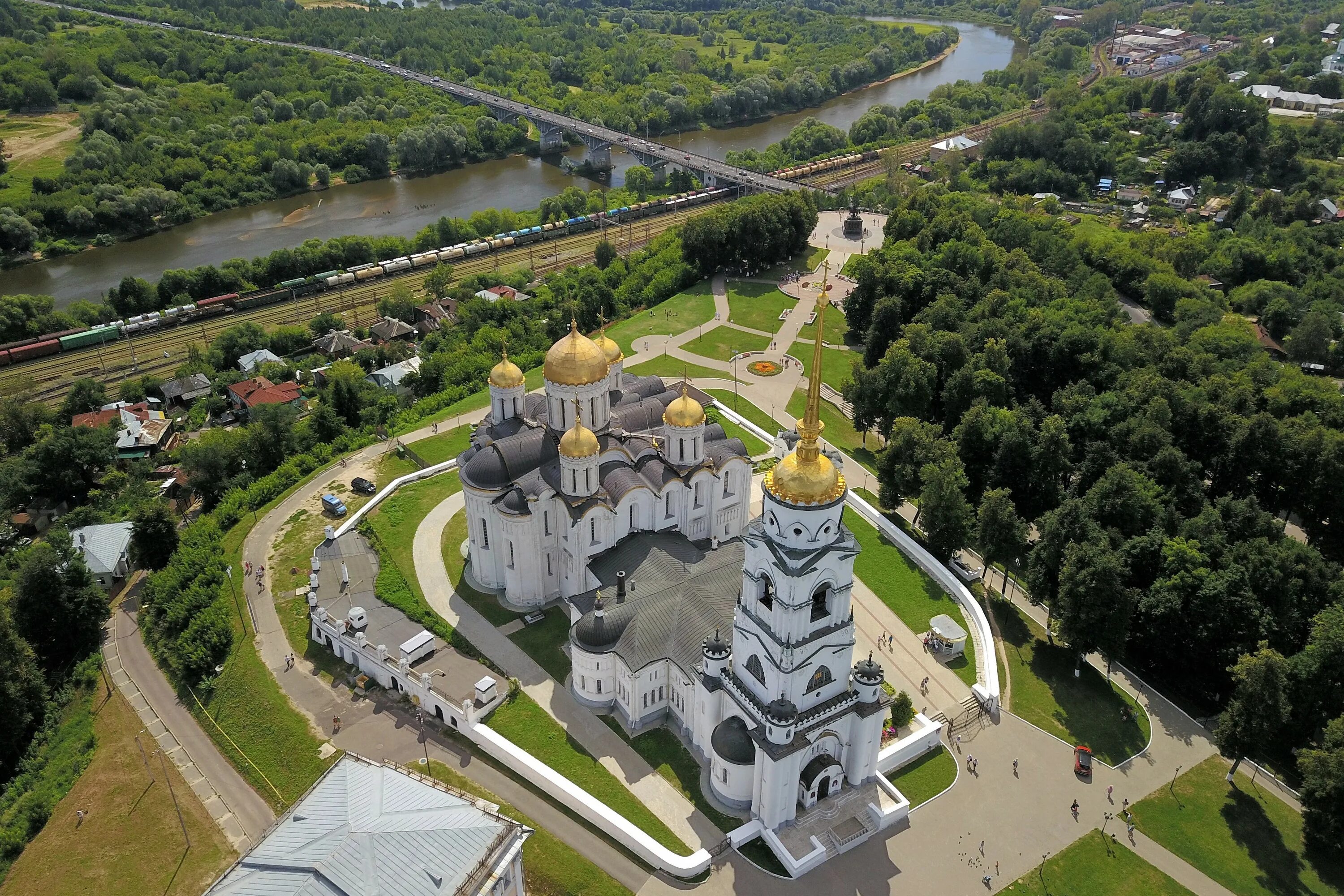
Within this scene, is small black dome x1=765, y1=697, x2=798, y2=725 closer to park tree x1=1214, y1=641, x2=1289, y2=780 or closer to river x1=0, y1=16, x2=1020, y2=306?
park tree x1=1214, y1=641, x2=1289, y2=780

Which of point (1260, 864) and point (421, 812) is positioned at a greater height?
point (421, 812)

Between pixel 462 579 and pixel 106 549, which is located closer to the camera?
pixel 462 579

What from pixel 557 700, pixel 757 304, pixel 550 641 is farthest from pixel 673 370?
pixel 557 700

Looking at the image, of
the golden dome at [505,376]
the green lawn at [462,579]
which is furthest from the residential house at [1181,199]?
the green lawn at [462,579]

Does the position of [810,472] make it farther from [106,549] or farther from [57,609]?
[106,549]

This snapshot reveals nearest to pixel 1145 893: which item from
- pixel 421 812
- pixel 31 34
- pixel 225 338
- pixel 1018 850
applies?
pixel 1018 850

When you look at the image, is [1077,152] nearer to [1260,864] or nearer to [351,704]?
[1260,864]

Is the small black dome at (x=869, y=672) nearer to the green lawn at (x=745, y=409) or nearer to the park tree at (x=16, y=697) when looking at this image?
the green lawn at (x=745, y=409)
